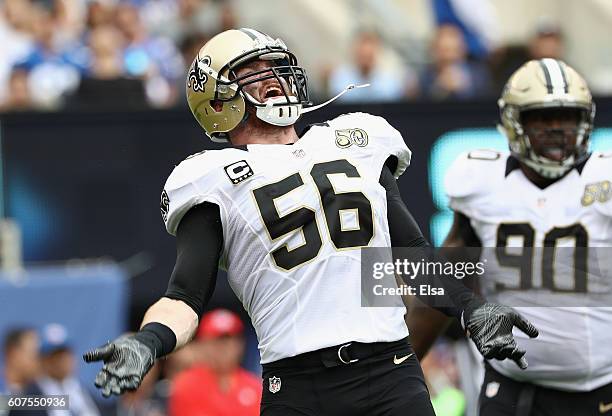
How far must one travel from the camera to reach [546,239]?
5.09 meters

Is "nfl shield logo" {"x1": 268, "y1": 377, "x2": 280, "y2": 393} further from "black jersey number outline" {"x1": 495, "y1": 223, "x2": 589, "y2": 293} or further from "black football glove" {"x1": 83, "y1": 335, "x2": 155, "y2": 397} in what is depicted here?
"black jersey number outline" {"x1": 495, "y1": 223, "x2": 589, "y2": 293}

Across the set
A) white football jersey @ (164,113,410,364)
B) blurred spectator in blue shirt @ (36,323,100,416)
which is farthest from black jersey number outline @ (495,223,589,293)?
blurred spectator in blue shirt @ (36,323,100,416)

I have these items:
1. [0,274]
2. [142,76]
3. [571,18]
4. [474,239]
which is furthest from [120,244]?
[571,18]

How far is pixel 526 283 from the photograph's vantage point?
5.07 meters

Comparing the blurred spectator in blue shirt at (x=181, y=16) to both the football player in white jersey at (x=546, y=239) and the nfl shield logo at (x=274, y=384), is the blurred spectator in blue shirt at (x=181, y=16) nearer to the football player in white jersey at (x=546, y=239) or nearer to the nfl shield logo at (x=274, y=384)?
the football player in white jersey at (x=546, y=239)

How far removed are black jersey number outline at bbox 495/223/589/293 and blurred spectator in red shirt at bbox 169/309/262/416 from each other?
314cm

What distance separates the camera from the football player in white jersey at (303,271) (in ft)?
13.2


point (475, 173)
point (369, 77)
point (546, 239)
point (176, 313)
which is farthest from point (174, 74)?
point (176, 313)

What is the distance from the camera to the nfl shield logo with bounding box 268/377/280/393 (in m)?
4.11

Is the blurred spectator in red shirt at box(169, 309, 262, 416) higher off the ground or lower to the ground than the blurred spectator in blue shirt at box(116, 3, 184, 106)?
lower

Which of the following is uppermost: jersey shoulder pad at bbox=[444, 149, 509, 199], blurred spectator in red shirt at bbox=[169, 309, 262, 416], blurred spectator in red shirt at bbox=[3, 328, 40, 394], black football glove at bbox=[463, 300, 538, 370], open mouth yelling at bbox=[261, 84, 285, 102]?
open mouth yelling at bbox=[261, 84, 285, 102]

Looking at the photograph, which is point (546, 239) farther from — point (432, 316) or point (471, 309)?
point (471, 309)

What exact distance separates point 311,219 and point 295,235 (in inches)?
2.7

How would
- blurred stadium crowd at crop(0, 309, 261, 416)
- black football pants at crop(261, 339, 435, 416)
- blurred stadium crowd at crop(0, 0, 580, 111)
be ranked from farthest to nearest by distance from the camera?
blurred stadium crowd at crop(0, 0, 580, 111)
blurred stadium crowd at crop(0, 309, 261, 416)
black football pants at crop(261, 339, 435, 416)
